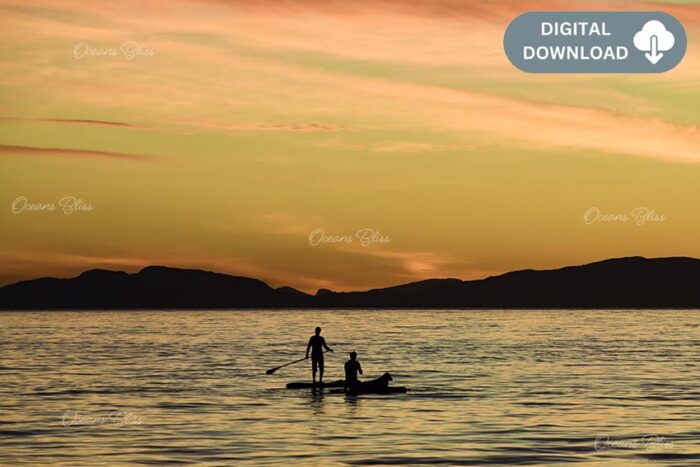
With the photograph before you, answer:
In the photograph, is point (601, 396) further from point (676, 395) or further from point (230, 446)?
point (230, 446)

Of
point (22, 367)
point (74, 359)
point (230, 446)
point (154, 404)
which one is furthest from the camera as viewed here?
point (74, 359)

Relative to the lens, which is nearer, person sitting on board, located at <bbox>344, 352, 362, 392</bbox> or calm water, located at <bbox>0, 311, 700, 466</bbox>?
calm water, located at <bbox>0, 311, 700, 466</bbox>

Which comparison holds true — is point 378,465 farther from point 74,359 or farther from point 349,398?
point 74,359

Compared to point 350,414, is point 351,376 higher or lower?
higher

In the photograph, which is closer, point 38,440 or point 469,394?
point 38,440

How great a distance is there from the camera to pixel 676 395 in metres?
54.4

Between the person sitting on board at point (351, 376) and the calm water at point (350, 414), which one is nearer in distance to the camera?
the calm water at point (350, 414)

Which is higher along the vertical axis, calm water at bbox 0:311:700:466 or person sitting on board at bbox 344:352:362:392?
person sitting on board at bbox 344:352:362:392

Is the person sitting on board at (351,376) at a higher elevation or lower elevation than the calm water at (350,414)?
higher

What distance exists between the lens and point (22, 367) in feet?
253

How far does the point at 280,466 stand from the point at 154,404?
18946 mm

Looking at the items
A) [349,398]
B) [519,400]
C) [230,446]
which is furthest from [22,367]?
[230,446]

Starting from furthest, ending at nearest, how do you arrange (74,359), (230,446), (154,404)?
(74,359), (154,404), (230,446)

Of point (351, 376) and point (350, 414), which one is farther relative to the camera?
point (351, 376)
